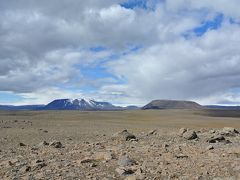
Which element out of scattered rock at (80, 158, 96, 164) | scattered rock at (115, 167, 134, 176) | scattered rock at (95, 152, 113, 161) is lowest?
scattered rock at (115, 167, 134, 176)

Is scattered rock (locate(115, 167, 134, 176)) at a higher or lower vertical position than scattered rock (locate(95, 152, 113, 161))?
lower

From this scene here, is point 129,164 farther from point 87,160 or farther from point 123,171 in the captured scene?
point 87,160

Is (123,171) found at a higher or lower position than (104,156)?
lower

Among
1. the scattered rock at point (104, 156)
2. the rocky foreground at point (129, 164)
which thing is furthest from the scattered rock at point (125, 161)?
the scattered rock at point (104, 156)

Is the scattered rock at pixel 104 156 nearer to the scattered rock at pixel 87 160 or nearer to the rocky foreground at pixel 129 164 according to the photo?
the rocky foreground at pixel 129 164

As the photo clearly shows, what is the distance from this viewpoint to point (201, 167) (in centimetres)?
1202

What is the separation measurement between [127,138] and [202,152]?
5586mm

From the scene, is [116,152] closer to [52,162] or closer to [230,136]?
[52,162]

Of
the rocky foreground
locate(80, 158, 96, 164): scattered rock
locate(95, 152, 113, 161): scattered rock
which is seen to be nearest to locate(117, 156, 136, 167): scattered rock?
the rocky foreground

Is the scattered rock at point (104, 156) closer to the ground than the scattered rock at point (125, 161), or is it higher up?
higher up

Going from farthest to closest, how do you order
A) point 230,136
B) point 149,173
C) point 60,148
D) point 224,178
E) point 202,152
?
point 230,136
point 60,148
point 202,152
point 149,173
point 224,178

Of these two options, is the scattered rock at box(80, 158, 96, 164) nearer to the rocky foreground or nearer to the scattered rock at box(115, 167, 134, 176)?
the rocky foreground

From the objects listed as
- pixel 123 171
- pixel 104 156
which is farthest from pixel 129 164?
pixel 104 156

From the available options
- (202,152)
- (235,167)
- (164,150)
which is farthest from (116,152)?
(235,167)
